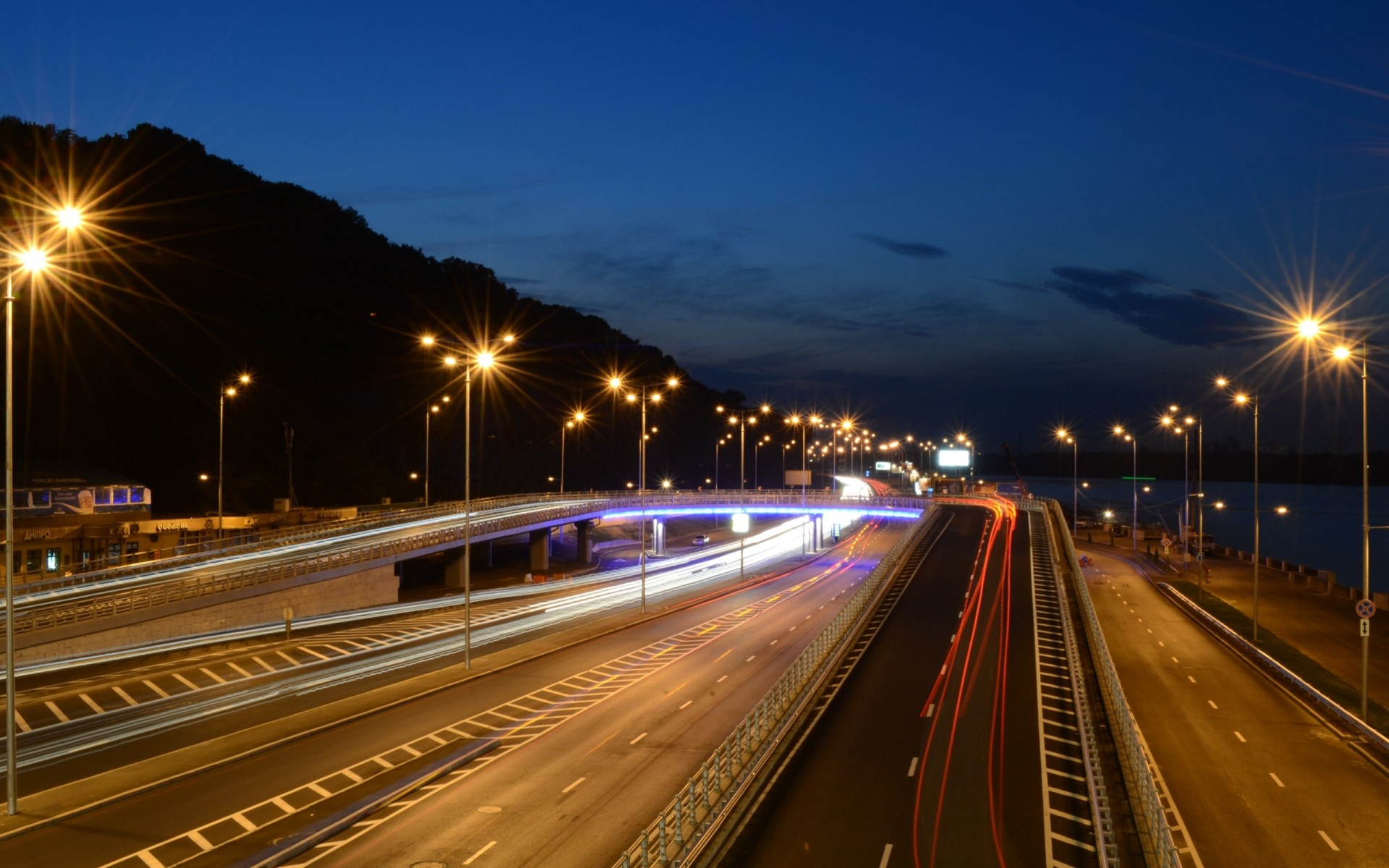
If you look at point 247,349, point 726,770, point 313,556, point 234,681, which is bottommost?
point 234,681

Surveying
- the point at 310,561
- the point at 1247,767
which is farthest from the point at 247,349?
the point at 1247,767

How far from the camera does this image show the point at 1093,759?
21.5 meters

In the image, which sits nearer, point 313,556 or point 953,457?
point 313,556

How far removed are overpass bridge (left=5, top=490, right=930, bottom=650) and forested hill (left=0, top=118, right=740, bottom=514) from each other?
1643cm

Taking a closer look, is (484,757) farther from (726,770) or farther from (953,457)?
(953,457)

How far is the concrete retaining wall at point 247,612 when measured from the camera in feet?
108

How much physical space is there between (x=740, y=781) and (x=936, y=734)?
796 centimetres

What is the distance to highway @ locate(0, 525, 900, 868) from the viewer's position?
1755 centimetres

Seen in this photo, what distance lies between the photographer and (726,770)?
19797 mm

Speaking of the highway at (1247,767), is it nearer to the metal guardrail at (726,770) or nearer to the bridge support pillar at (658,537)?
the metal guardrail at (726,770)

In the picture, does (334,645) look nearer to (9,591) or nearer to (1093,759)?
(9,591)

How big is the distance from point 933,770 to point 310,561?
1283 inches

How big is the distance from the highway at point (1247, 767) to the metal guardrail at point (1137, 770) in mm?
1117

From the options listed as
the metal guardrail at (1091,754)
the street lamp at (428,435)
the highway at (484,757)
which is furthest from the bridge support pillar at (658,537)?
the metal guardrail at (1091,754)
